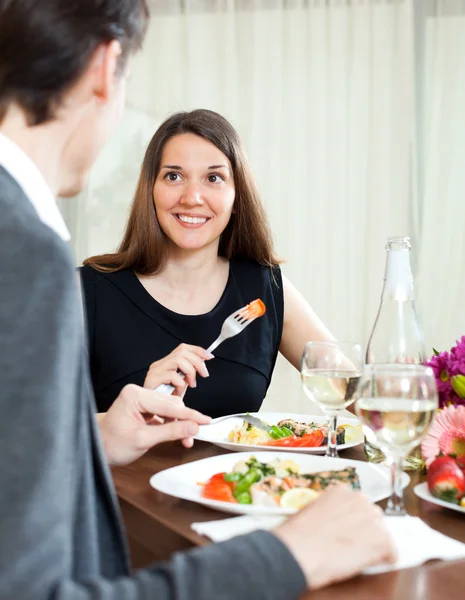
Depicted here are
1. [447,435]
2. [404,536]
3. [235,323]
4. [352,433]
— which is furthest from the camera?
[235,323]

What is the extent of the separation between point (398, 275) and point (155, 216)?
1179mm

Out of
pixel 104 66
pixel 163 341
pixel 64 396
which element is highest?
pixel 104 66

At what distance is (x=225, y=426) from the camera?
1.58m

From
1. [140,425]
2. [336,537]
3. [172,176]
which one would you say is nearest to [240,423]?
[140,425]

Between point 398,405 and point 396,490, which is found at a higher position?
point 398,405

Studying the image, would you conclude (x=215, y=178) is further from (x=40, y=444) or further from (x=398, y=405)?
(x=40, y=444)

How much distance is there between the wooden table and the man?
0.03m

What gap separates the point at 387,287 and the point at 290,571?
0.78 m

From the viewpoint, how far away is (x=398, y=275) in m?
1.40

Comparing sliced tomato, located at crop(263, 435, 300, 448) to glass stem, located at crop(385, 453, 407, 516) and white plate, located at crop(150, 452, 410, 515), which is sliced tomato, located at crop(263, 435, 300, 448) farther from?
glass stem, located at crop(385, 453, 407, 516)

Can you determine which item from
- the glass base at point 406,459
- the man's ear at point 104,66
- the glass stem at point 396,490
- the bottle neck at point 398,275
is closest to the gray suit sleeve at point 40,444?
the man's ear at point 104,66

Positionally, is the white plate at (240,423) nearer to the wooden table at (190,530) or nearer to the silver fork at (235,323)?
the wooden table at (190,530)

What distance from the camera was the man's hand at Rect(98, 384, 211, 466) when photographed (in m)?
1.35

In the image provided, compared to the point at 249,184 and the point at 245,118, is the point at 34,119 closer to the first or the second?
the point at 249,184
